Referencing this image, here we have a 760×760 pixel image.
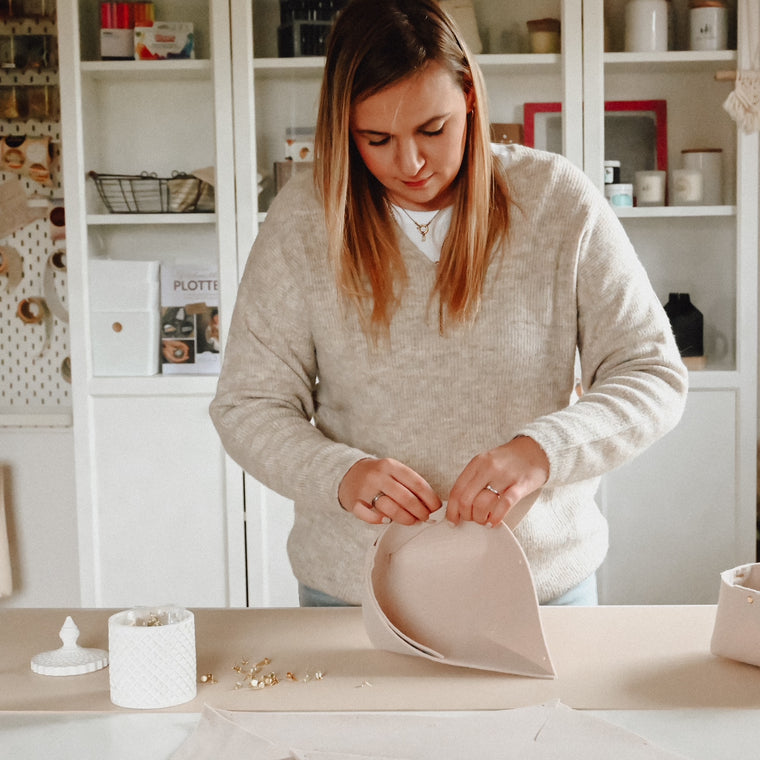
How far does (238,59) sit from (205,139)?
0.24 m

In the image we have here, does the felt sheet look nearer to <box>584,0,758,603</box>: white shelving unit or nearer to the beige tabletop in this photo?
the beige tabletop

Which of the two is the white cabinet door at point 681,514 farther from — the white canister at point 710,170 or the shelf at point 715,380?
the white canister at point 710,170

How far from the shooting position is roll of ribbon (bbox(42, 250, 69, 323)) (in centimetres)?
300

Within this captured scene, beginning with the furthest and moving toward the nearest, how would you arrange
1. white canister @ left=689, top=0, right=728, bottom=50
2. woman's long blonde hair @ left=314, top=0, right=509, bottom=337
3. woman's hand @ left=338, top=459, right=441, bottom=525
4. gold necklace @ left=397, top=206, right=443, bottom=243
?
white canister @ left=689, top=0, right=728, bottom=50, gold necklace @ left=397, top=206, right=443, bottom=243, woman's long blonde hair @ left=314, top=0, right=509, bottom=337, woman's hand @ left=338, top=459, right=441, bottom=525

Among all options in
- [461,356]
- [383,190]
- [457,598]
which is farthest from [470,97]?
[457,598]

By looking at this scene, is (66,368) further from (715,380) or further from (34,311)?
(715,380)

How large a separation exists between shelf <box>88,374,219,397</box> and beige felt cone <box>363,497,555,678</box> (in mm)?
1649

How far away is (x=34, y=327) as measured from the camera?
3.01 m

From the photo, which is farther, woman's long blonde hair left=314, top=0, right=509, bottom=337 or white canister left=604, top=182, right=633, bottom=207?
white canister left=604, top=182, right=633, bottom=207

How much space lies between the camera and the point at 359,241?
140cm

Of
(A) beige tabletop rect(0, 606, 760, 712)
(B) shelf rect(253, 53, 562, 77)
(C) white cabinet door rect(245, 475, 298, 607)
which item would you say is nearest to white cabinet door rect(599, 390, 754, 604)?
(C) white cabinet door rect(245, 475, 298, 607)

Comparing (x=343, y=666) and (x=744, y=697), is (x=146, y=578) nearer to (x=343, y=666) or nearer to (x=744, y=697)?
(x=343, y=666)

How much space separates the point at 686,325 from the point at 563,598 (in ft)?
5.06

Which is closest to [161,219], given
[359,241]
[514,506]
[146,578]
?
[146,578]
